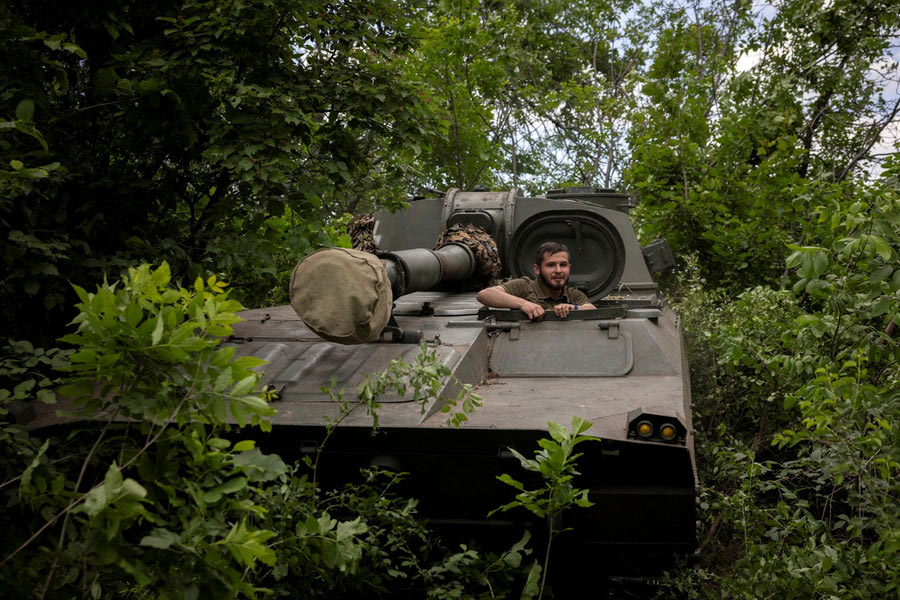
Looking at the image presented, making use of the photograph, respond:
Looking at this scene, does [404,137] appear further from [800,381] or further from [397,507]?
[800,381]

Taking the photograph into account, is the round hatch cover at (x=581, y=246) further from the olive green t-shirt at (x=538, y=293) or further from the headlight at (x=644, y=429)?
the headlight at (x=644, y=429)

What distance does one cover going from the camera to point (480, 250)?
20.1 feet

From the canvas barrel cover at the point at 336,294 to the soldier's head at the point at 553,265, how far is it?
71.2 inches

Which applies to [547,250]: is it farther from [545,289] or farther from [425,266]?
[425,266]

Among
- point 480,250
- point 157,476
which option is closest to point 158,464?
point 157,476

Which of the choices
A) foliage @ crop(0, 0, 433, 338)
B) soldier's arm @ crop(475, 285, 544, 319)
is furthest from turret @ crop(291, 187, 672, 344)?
foliage @ crop(0, 0, 433, 338)

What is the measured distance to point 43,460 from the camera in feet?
7.00

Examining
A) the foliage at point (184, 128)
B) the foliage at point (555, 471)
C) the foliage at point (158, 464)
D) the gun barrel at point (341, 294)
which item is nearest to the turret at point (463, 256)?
the gun barrel at point (341, 294)

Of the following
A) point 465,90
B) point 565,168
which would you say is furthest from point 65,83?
point 565,168

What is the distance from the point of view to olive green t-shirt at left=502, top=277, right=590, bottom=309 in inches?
211

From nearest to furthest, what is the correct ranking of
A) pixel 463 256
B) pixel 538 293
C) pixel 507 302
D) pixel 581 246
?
pixel 507 302, pixel 538 293, pixel 581 246, pixel 463 256

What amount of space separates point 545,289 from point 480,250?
0.85m

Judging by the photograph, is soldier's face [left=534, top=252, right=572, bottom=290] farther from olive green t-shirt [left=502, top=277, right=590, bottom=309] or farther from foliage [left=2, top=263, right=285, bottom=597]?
foliage [left=2, top=263, right=285, bottom=597]

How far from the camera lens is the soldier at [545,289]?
5074mm
